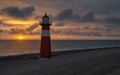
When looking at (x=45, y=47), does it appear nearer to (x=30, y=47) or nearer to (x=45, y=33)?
(x=45, y=33)

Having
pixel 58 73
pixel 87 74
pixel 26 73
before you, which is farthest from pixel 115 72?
pixel 26 73

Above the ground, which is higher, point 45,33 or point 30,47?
point 45,33

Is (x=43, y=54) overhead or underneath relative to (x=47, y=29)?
underneath

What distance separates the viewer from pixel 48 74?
16.2 meters

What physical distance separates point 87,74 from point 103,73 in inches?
42.1

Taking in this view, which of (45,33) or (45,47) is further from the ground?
(45,33)

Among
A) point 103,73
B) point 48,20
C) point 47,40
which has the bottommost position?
point 103,73

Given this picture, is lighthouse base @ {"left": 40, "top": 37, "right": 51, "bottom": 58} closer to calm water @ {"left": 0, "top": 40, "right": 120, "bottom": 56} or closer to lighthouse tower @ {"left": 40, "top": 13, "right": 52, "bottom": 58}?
lighthouse tower @ {"left": 40, "top": 13, "right": 52, "bottom": 58}

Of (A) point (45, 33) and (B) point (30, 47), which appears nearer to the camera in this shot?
(A) point (45, 33)

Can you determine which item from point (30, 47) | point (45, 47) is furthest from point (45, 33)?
point (30, 47)

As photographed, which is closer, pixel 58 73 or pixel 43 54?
pixel 58 73

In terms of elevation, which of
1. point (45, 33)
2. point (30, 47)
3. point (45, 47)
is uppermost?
point (45, 33)

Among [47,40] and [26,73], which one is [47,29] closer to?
[47,40]

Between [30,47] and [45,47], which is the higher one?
[45,47]
